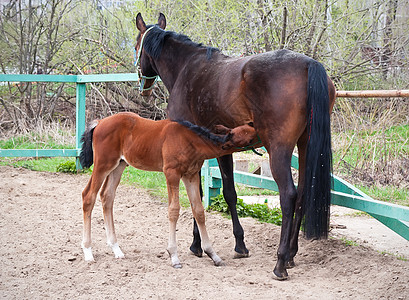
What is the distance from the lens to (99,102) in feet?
37.4

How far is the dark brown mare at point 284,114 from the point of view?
395 cm

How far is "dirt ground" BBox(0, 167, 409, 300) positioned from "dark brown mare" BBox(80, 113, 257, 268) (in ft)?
0.91

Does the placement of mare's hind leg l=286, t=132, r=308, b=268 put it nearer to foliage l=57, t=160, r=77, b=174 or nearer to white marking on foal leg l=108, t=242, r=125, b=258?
white marking on foal leg l=108, t=242, r=125, b=258

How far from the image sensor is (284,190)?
4.02 meters

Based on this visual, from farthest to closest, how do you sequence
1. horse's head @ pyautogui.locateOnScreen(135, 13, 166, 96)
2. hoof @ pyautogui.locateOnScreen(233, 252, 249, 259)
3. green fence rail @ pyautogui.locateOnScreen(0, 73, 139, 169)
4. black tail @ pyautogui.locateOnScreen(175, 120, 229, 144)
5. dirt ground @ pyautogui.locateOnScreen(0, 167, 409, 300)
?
green fence rail @ pyautogui.locateOnScreen(0, 73, 139, 169), horse's head @ pyautogui.locateOnScreen(135, 13, 166, 96), hoof @ pyautogui.locateOnScreen(233, 252, 249, 259), black tail @ pyautogui.locateOnScreen(175, 120, 229, 144), dirt ground @ pyautogui.locateOnScreen(0, 167, 409, 300)

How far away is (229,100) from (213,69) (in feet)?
1.66

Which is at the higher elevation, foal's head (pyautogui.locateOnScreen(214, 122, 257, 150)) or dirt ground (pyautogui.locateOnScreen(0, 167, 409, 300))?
foal's head (pyautogui.locateOnScreen(214, 122, 257, 150))

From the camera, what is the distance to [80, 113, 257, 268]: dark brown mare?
4.30 meters

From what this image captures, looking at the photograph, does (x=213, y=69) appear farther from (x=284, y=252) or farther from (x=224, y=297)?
(x=224, y=297)

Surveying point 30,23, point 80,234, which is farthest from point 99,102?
point 80,234

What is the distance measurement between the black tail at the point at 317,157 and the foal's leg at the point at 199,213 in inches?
34.9

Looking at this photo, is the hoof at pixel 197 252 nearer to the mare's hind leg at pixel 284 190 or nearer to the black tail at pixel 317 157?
the mare's hind leg at pixel 284 190

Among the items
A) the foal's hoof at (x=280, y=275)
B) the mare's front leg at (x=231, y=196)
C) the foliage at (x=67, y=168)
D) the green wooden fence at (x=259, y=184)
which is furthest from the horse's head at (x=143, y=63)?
the foliage at (x=67, y=168)

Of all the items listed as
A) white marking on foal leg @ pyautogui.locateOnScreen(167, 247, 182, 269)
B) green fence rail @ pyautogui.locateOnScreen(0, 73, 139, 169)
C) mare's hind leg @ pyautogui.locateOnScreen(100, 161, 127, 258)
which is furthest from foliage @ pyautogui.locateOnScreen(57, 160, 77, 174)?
white marking on foal leg @ pyautogui.locateOnScreen(167, 247, 182, 269)
